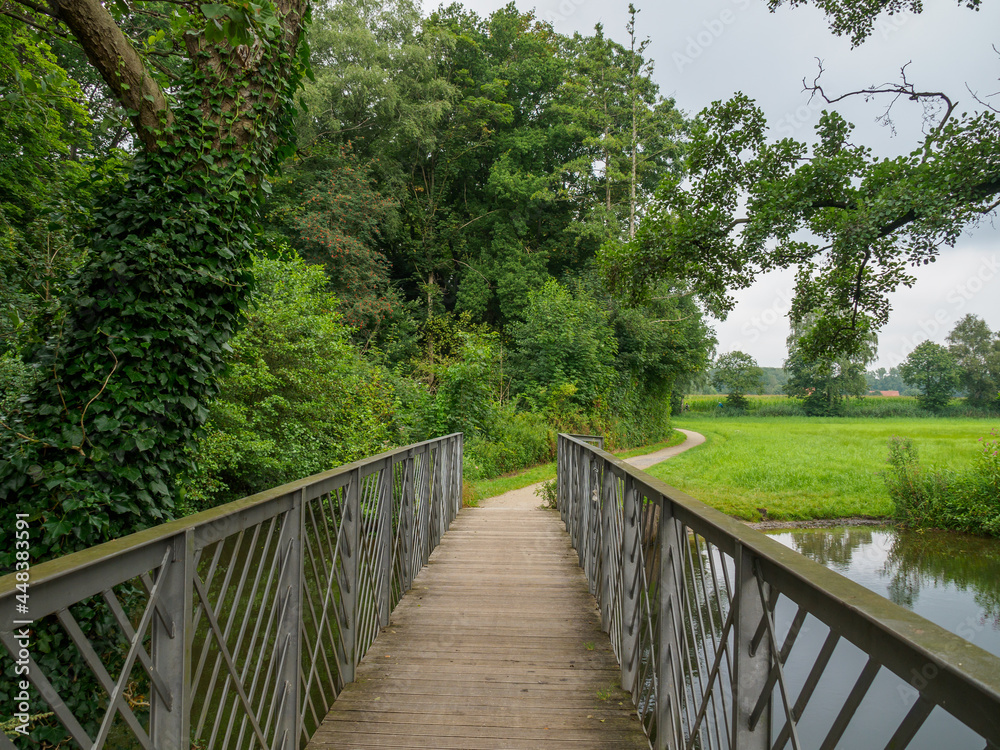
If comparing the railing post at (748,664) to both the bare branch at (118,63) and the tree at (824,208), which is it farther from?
the tree at (824,208)

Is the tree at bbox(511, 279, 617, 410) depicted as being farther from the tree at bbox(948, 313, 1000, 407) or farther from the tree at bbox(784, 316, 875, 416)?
the tree at bbox(948, 313, 1000, 407)

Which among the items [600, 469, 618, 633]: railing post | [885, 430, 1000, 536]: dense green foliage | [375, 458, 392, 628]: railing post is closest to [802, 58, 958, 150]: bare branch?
[885, 430, 1000, 536]: dense green foliage

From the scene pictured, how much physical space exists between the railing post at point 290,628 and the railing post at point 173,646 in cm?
70

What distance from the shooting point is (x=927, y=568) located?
31.6 feet

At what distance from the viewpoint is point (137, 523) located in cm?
335

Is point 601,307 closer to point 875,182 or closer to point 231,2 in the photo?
point 875,182

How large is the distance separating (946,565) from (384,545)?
425 inches

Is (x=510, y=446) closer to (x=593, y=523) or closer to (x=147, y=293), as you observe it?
(x=593, y=523)

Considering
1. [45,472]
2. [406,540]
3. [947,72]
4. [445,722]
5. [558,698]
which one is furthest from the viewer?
[947,72]

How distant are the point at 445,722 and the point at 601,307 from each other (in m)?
19.5

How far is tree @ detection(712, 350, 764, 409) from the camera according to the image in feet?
172

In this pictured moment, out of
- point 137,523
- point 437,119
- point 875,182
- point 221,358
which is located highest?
point 437,119

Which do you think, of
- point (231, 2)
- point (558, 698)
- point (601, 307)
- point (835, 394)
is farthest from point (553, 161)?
point (835, 394)

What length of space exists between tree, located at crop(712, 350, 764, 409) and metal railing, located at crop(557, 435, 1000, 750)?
53.0 m
